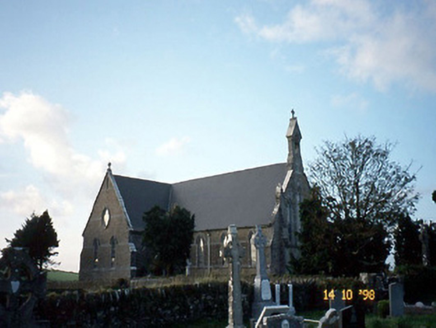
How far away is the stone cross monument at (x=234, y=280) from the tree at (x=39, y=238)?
1572 inches

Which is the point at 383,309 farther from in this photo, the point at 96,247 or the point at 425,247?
the point at 96,247

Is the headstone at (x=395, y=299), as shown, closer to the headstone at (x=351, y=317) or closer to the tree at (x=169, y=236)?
the headstone at (x=351, y=317)

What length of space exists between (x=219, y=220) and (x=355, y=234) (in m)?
15.7

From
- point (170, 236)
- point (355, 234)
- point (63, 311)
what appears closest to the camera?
point (63, 311)

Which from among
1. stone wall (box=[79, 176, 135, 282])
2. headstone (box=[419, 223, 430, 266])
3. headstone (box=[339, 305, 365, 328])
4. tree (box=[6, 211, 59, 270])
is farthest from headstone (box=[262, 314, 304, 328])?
tree (box=[6, 211, 59, 270])

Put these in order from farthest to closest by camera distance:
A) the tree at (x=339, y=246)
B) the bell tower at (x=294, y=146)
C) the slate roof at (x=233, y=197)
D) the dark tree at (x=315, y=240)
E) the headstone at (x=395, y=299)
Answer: the bell tower at (x=294, y=146)
the slate roof at (x=233, y=197)
the tree at (x=339, y=246)
the dark tree at (x=315, y=240)
the headstone at (x=395, y=299)

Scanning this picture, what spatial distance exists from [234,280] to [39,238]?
139 feet

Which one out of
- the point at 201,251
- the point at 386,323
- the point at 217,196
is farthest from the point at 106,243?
the point at 386,323

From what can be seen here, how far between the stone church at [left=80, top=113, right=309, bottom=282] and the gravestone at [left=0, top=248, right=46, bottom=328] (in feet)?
89.5

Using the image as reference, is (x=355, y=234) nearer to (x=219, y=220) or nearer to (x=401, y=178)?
(x=401, y=178)

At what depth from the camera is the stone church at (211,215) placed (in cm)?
4147

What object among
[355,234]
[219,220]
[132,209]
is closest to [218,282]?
[355,234]

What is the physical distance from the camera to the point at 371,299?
22891 millimetres

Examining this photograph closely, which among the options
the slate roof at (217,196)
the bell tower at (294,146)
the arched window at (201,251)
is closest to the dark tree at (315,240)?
the slate roof at (217,196)
